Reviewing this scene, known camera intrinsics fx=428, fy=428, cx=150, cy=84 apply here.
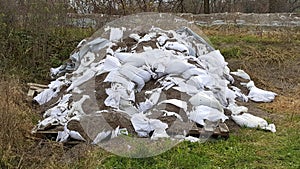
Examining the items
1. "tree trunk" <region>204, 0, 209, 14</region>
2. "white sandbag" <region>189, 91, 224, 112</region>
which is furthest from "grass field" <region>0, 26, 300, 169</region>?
"tree trunk" <region>204, 0, 209, 14</region>

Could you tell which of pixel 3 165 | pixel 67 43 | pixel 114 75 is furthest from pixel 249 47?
pixel 3 165

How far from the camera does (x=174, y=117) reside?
5020 mm

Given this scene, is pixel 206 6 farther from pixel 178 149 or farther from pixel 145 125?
pixel 178 149

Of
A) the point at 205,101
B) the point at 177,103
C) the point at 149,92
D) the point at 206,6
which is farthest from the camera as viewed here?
the point at 206,6

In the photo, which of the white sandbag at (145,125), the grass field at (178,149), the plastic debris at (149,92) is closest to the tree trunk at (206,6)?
the plastic debris at (149,92)

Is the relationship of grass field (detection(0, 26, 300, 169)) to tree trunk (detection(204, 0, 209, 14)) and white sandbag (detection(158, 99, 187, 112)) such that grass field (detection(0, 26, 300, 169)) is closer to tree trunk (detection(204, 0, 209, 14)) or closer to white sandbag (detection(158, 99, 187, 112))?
white sandbag (detection(158, 99, 187, 112))

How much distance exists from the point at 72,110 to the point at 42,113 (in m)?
→ 0.80

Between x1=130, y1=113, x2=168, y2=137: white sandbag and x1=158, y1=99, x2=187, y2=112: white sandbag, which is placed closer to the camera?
x1=130, y1=113, x2=168, y2=137: white sandbag

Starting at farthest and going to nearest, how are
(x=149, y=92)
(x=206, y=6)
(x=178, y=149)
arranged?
(x=206, y=6) → (x=149, y=92) → (x=178, y=149)

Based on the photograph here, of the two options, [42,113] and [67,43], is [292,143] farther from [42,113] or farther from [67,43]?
[67,43]

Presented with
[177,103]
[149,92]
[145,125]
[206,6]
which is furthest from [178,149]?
[206,6]

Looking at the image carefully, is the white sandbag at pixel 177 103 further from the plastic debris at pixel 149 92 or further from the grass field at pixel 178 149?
the grass field at pixel 178 149

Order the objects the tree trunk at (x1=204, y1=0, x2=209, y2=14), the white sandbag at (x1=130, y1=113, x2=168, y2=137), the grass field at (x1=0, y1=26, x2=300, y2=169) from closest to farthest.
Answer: the grass field at (x1=0, y1=26, x2=300, y2=169), the white sandbag at (x1=130, y1=113, x2=168, y2=137), the tree trunk at (x1=204, y1=0, x2=209, y2=14)

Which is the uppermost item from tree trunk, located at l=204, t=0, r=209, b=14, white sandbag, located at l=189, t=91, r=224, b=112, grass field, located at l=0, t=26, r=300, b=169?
tree trunk, located at l=204, t=0, r=209, b=14
